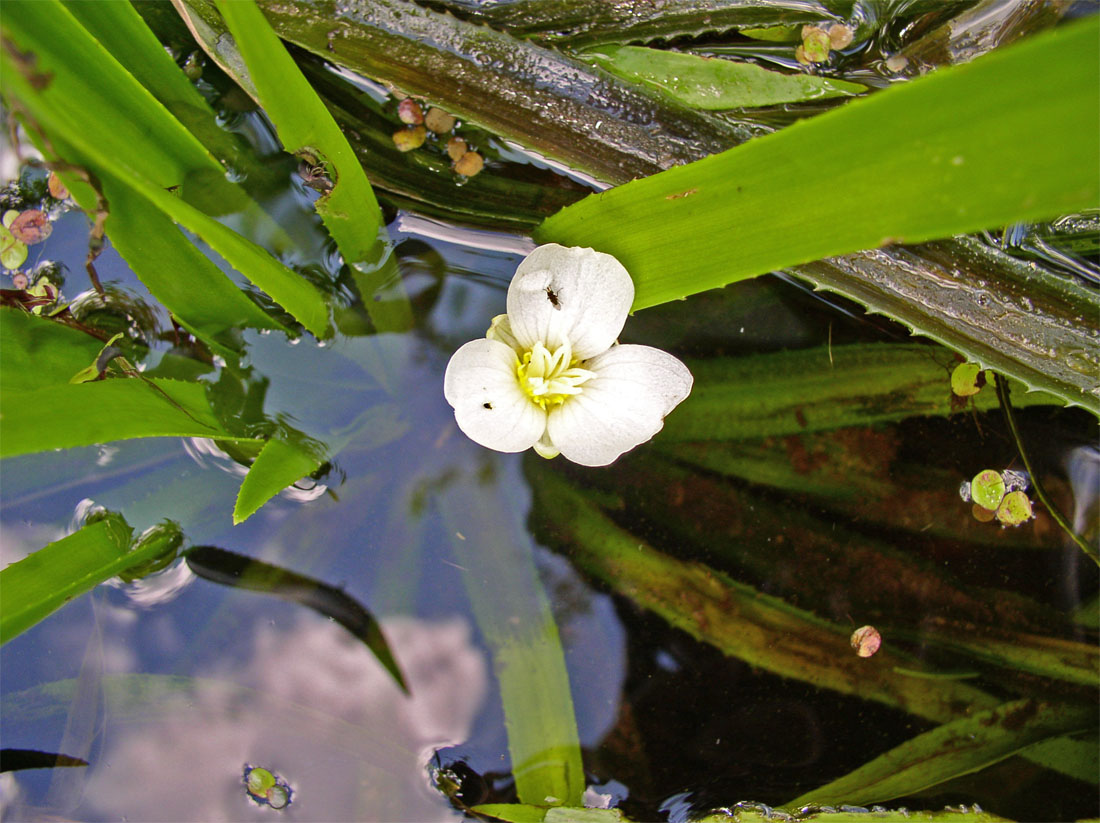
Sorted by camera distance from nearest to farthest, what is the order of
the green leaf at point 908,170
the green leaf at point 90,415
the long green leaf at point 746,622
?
the green leaf at point 908,170 < the green leaf at point 90,415 < the long green leaf at point 746,622

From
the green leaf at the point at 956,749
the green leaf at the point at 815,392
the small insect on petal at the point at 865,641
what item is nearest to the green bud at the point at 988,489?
the green leaf at the point at 815,392

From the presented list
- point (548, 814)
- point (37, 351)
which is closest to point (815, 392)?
point (548, 814)

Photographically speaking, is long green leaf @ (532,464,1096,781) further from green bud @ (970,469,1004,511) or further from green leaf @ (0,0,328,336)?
green leaf @ (0,0,328,336)

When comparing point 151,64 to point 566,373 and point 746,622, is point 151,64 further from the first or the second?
point 746,622

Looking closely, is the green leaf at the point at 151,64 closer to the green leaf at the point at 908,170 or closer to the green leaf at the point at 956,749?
the green leaf at the point at 908,170

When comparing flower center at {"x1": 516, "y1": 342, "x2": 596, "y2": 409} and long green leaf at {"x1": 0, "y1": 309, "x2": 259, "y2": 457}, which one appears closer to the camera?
long green leaf at {"x1": 0, "y1": 309, "x2": 259, "y2": 457}

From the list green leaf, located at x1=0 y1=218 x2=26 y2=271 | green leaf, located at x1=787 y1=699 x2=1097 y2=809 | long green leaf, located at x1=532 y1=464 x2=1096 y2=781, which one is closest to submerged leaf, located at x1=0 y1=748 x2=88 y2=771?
green leaf, located at x1=0 y1=218 x2=26 y2=271

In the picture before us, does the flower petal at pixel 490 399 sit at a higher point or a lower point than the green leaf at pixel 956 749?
higher

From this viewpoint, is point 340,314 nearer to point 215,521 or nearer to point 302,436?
point 302,436
